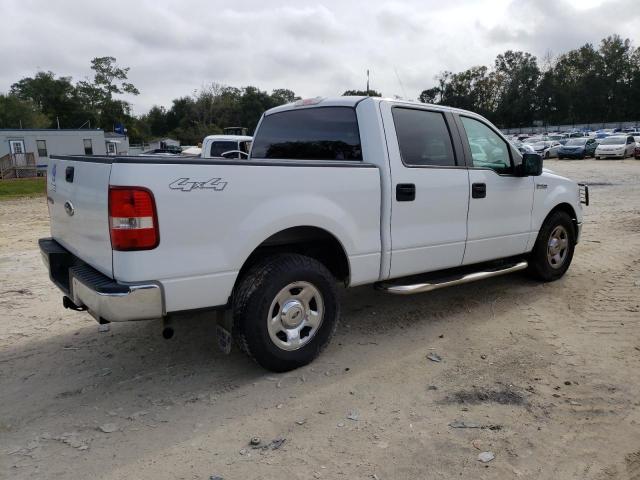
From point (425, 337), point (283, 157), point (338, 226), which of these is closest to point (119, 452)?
point (338, 226)

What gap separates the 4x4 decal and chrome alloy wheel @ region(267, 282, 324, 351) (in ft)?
2.91

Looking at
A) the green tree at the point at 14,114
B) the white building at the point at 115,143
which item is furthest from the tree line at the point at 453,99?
the white building at the point at 115,143

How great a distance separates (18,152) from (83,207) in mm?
40578

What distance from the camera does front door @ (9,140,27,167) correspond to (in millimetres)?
36250

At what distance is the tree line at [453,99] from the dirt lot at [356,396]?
241ft

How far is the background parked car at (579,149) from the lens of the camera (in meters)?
34.5

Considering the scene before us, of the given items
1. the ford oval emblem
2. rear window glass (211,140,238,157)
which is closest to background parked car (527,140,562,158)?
rear window glass (211,140,238,157)

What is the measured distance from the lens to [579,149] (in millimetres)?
34438

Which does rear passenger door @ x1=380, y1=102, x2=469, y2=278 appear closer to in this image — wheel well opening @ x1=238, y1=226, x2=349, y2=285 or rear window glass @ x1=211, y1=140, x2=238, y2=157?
wheel well opening @ x1=238, y1=226, x2=349, y2=285

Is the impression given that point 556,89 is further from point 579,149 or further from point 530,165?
point 530,165

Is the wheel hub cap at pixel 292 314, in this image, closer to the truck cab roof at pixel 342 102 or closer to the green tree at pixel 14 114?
the truck cab roof at pixel 342 102

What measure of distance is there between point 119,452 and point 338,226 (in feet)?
6.65

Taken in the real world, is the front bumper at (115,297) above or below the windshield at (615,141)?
below

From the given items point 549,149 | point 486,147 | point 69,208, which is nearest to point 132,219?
point 69,208
